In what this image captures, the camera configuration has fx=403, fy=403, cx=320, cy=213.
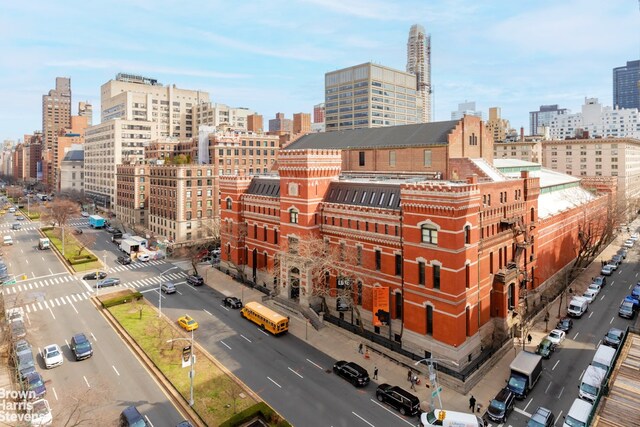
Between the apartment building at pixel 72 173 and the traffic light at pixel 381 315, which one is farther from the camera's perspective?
the apartment building at pixel 72 173

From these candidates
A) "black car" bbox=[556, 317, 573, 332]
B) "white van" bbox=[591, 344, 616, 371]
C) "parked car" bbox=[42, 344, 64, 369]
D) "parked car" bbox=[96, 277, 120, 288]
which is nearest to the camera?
"white van" bbox=[591, 344, 616, 371]

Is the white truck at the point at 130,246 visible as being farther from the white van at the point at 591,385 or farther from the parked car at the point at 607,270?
the parked car at the point at 607,270

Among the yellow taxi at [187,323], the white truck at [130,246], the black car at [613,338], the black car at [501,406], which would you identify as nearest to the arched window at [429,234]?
the black car at [501,406]

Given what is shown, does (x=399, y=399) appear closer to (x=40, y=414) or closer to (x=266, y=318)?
(x=266, y=318)

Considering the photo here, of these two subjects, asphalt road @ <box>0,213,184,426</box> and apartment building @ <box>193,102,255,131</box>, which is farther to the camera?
apartment building @ <box>193,102,255,131</box>

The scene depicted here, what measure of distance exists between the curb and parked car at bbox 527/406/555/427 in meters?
28.5

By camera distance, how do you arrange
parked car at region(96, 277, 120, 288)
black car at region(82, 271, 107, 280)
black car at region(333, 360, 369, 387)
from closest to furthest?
1. black car at region(333, 360, 369, 387)
2. parked car at region(96, 277, 120, 288)
3. black car at region(82, 271, 107, 280)

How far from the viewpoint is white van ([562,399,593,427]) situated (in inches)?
1335

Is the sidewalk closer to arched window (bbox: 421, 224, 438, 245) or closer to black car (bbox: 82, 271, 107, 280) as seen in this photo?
arched window (bbox: 421, 224, 438, 245)

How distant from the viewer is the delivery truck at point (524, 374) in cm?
3994

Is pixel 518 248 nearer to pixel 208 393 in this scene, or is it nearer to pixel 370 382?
pixel 370 382

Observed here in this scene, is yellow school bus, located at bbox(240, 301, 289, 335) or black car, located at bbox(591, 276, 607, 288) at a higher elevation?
black car, located at bbox(591, 276, 607, 288)

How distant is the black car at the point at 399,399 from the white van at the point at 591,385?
640 inches

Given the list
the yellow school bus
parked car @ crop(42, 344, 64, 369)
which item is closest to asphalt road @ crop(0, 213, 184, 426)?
parked car @ crop(42, 344, 64, 369)
